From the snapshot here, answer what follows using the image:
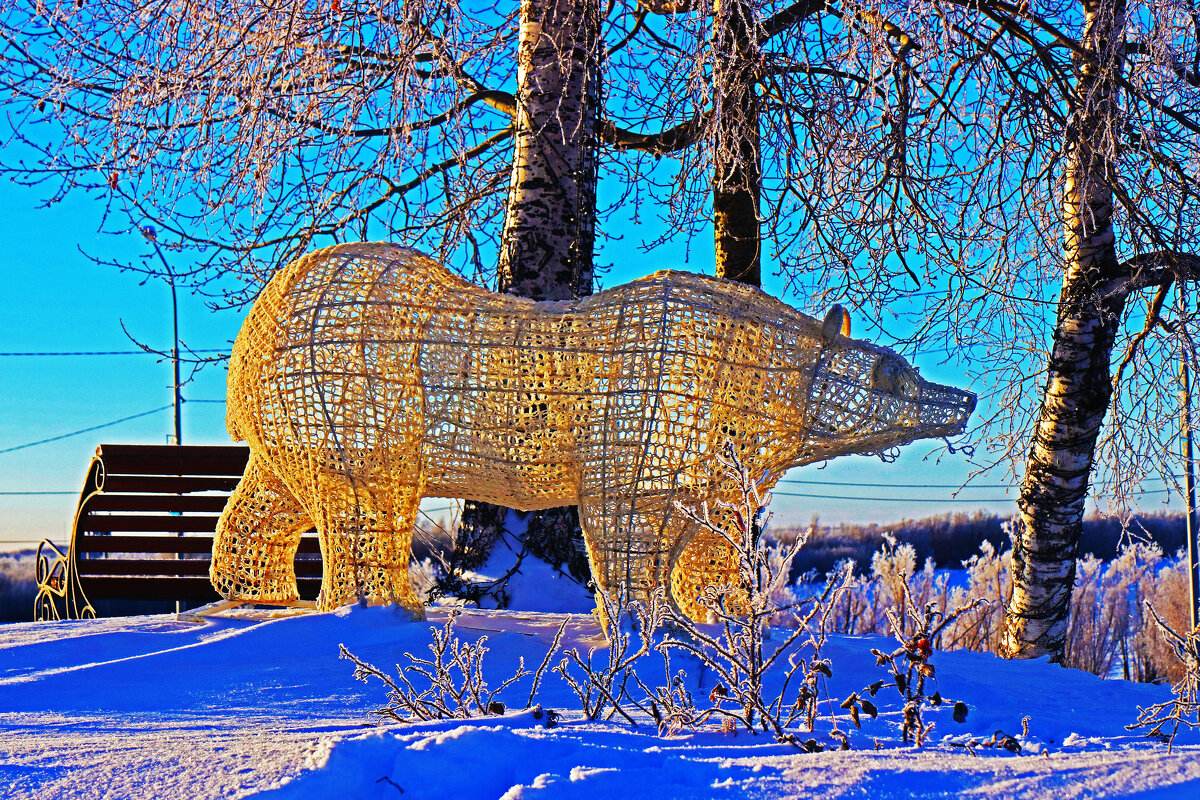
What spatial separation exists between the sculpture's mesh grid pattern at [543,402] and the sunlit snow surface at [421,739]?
1.68 ft

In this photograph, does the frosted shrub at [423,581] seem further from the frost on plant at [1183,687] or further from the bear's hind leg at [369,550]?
the frost on plant at [1183,687]

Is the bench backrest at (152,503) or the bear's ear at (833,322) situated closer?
the bear's ear at (833,322)

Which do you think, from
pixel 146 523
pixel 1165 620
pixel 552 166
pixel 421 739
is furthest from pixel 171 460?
pixel 1165 620

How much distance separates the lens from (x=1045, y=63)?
218 inches

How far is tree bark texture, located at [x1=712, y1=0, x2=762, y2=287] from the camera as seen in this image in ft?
15.6

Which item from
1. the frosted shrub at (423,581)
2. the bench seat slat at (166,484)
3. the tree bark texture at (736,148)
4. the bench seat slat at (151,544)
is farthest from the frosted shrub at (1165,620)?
the bench seat slat at (166,484)

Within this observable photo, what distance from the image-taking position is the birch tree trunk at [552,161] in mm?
5578

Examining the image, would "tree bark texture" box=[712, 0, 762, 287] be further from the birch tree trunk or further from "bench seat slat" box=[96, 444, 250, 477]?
"bench seat slat" box=[96, 444, 250, 477]

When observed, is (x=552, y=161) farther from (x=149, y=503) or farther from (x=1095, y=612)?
(x=1095, y=612)

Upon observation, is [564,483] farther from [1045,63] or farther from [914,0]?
[1045,63]

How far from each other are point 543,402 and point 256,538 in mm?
1908

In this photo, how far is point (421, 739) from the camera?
2.02 meters

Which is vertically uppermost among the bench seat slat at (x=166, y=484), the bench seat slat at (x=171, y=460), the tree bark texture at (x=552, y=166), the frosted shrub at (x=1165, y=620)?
the tree bark texture at (x=552, y=166)

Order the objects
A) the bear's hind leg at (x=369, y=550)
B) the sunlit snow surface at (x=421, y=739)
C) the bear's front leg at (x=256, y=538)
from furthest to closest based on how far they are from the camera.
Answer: the bear's front leg at (x=256, y=538) → the bear's hind leg at (x=369, y=550) → the sunlit snow surface at (x=421, y=739)
